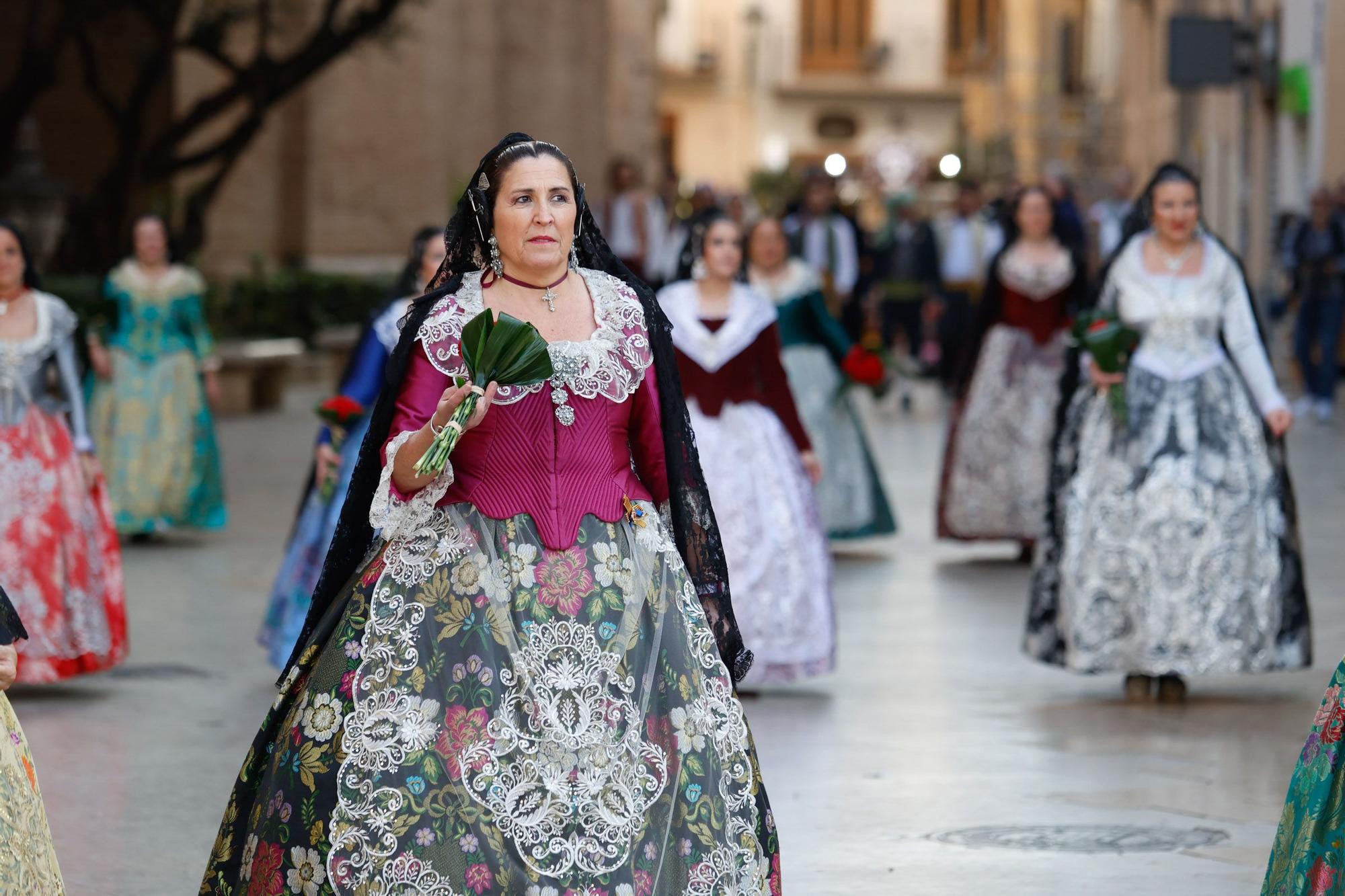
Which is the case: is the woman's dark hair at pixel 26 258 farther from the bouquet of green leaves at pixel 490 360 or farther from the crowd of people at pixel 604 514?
the bouquet of green leaves at pixel 490 360

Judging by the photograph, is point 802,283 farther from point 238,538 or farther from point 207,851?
point 207,851

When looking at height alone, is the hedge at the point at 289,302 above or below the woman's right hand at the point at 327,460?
below

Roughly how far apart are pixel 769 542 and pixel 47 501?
2692 mm

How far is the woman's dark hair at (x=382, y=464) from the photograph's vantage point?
4.90 metres

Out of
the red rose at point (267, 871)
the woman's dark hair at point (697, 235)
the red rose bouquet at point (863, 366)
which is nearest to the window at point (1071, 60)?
the red rose bouquet at point (863, 366)

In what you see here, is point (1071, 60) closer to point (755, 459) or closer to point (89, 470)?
point (755, 459)

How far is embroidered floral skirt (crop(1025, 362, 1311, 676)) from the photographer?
28.1ft

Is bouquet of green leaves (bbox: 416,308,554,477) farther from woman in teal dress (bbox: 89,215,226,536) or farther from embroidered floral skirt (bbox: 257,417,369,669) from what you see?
woman in teal dress (bbox: 89,215,226,536)

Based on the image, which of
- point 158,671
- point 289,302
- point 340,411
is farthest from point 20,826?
point 289,302

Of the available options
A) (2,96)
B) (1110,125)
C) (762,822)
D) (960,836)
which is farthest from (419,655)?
(1110,125)

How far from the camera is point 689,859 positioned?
179 inches

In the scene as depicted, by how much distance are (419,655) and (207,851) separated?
206cm

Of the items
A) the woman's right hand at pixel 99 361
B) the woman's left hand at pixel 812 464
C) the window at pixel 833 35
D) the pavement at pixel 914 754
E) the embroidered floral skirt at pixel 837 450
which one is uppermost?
the window at pixel 833 35

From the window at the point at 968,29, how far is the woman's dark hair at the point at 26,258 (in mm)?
64765
